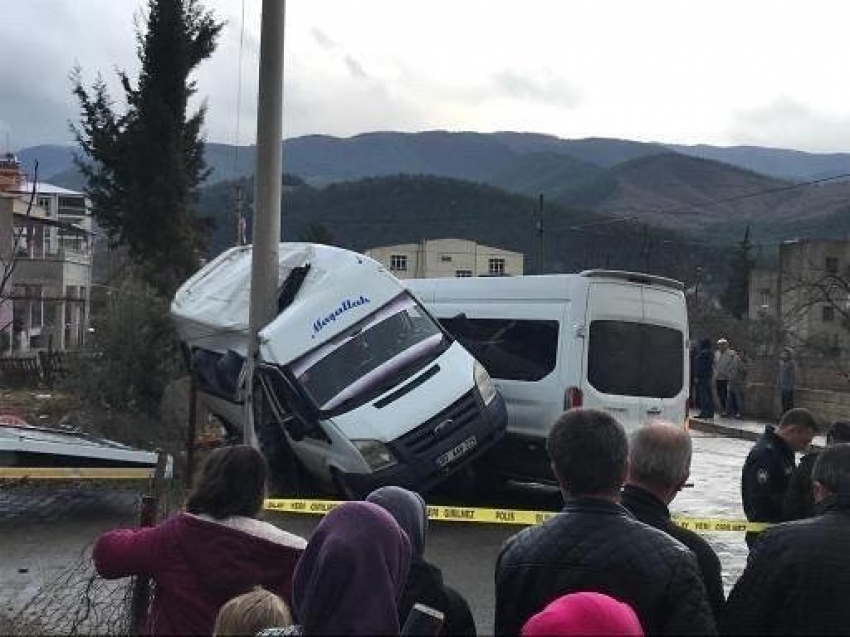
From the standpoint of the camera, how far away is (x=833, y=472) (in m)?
3.90

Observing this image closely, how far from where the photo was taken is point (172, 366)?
15.6 m

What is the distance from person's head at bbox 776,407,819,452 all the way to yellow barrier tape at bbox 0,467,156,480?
18.3ft

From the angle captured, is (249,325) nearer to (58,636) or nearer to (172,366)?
(172,366)

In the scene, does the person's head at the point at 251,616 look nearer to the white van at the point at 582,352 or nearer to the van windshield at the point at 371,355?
the van windshield at the point at 371,355

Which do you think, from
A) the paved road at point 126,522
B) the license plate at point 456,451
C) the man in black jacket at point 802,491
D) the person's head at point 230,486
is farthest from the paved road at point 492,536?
the person's head at point 230,486

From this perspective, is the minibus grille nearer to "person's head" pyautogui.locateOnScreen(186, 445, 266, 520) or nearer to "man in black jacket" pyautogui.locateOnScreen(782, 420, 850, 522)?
"man in black jacket" pyautogui.locateOnScreen(782, 420, 850, 522)

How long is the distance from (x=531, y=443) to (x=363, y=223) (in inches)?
4078

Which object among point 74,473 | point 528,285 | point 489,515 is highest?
point 528,285

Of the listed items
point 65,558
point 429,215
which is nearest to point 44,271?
point 65,558

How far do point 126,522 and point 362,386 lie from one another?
2.87 m

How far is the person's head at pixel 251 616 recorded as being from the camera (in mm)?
2898

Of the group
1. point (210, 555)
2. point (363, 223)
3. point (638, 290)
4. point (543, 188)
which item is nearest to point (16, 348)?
point (638, 290)

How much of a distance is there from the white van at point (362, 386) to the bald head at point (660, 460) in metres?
6.30

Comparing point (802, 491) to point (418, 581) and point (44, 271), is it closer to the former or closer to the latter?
point (418, 581)
